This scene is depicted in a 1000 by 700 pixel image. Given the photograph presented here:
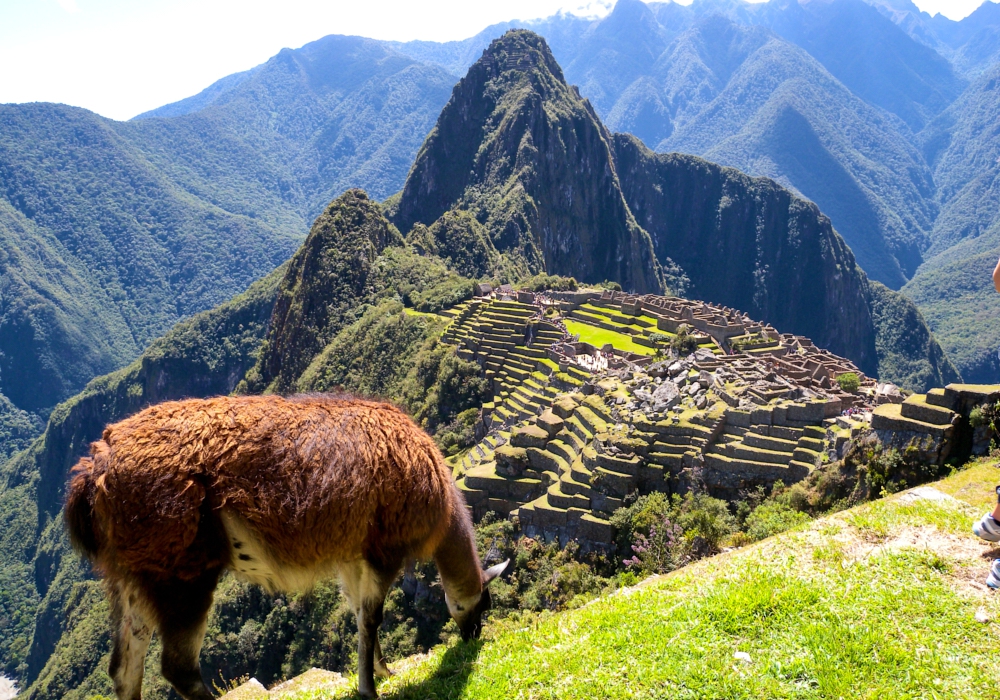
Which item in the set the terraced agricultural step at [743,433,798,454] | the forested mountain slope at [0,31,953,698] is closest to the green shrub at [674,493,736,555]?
the terraced agricultural step at [743,433,798,454]

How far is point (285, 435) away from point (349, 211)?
250 feet

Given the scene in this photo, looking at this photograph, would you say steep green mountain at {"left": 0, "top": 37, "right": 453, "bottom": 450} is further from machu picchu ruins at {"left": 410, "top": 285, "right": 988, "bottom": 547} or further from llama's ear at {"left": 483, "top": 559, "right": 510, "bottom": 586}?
llama's ear at {"left": 483, "top": 559, "right": 510, "bottom": 586}

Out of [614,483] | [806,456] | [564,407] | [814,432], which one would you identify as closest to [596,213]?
[564,407]

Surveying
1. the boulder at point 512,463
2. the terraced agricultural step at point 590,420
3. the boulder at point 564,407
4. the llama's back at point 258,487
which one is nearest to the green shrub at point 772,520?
the llama's back at point 258,487

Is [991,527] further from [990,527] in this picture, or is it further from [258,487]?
[258,487]

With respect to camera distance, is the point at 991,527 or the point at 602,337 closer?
the point at 991,527

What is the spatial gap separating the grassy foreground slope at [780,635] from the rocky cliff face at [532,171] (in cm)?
9644

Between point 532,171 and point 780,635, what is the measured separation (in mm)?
110597

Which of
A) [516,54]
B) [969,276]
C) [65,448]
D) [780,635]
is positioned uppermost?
[516,54]

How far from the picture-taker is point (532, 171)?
A: 110 metres

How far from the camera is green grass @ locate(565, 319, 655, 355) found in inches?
1423

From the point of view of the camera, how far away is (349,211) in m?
76.9

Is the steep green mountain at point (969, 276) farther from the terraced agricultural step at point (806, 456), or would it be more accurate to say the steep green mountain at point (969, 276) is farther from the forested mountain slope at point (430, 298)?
the terraced agricultural step at point (806, 456)

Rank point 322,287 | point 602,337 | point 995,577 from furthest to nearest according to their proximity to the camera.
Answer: point 322,287 < point 602,337 < point 995,577
